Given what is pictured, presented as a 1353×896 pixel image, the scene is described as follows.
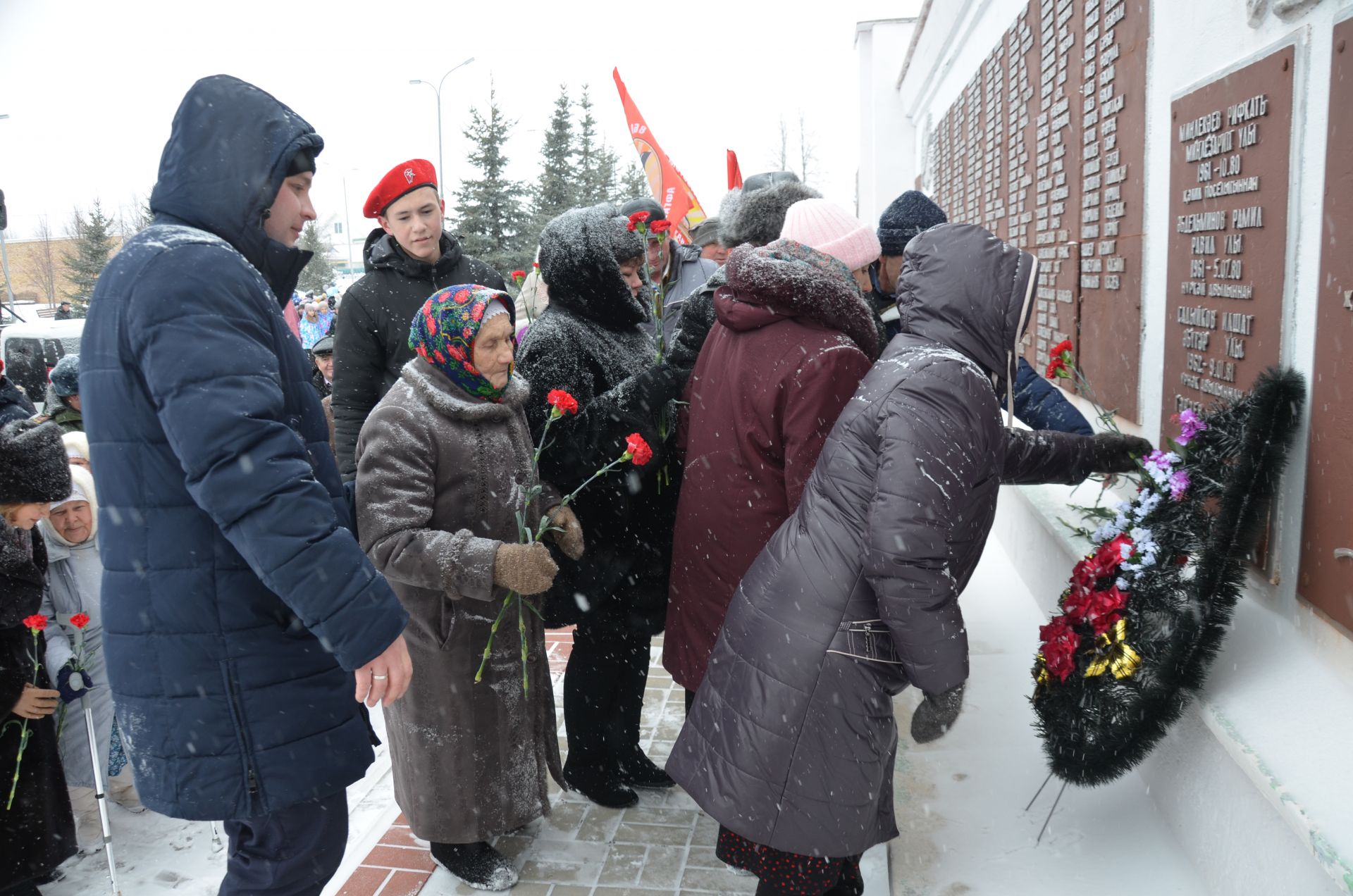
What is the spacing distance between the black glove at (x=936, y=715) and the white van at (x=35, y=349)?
39.7ft

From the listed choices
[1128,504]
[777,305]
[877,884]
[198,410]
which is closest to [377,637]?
[198,410]

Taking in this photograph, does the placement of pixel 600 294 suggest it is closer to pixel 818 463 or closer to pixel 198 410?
pixel 818 463

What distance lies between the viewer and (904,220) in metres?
3.72

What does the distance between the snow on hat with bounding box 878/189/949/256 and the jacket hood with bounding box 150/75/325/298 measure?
2.30 m

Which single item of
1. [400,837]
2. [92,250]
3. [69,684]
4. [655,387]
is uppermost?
[92,250]

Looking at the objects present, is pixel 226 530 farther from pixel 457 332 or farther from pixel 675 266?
pixel 675 266

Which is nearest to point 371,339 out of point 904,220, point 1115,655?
point 904,220

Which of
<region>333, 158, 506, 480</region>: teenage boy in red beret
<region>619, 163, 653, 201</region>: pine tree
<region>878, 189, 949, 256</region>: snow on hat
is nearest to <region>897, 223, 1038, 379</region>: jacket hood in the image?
<region>878, 189, 949, 256</region>: snow on hat

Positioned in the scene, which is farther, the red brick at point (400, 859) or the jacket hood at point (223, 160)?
the red brick at point (400, 859)

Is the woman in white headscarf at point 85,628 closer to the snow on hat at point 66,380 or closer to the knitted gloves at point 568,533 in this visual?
the snow on hat at point 66,380

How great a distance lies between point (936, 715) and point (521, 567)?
1.09 metres

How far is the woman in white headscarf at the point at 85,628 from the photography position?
3613 mm

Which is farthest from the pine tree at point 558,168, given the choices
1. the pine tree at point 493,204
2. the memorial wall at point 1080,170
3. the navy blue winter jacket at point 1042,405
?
the navy blue winter jacket at point 1042,405

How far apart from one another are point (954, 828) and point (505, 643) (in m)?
1.41
